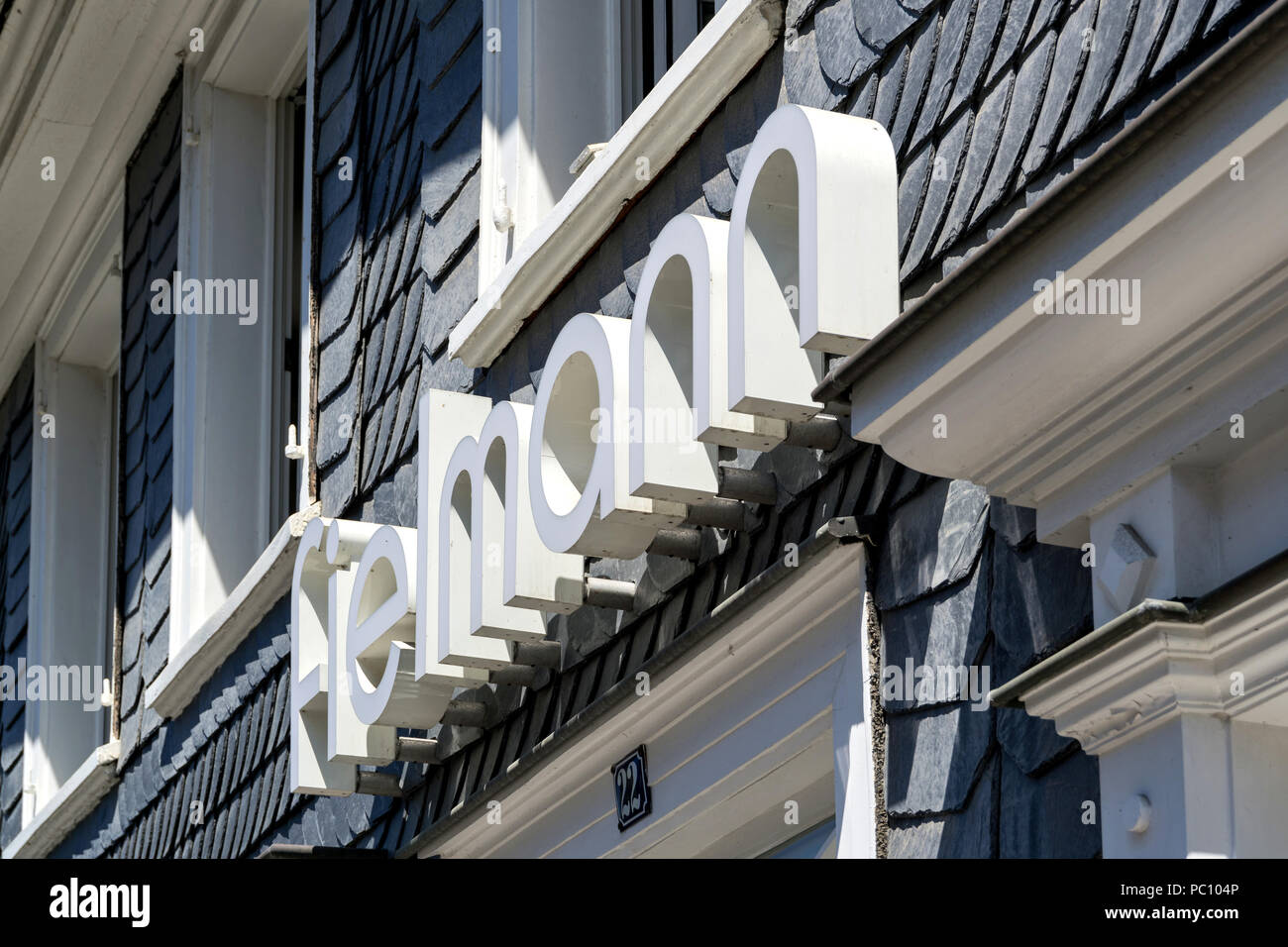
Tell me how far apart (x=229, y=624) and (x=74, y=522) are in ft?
10.3

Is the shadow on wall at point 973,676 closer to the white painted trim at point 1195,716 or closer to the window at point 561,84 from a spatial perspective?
the white painted trim at point 1195,716

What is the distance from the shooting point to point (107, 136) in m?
9.02

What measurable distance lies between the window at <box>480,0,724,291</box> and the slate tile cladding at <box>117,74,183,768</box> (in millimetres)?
→ 3098

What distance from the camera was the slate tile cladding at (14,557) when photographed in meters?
9.92

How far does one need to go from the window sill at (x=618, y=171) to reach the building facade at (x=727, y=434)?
0.01 metres

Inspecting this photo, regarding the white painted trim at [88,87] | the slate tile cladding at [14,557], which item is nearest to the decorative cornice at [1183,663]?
the white painted trim at [88,87]

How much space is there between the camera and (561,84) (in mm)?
5215

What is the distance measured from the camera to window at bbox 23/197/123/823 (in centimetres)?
947

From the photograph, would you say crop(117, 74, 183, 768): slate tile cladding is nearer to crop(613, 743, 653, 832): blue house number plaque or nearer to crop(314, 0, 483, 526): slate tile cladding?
crop(314, 0, 483, 526): slate tile cladding

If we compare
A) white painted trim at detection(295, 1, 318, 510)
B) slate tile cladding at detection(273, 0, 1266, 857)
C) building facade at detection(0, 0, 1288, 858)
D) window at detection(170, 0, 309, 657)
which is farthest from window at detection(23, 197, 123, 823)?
slate tile cladding at detection(273, 0, 1266, 857)

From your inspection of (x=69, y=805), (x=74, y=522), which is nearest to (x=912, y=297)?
(x=69, y=805)

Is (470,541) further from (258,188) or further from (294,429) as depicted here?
(258,188)
